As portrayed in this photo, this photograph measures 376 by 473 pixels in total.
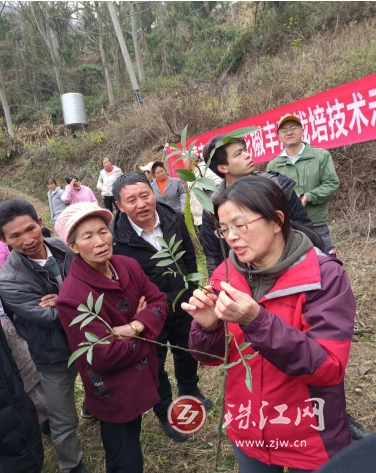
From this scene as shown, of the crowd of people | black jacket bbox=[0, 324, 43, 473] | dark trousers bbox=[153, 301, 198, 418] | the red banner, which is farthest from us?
the red banner

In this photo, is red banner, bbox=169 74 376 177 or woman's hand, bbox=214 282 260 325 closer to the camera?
woman's hand, bbox=214 282 260 325

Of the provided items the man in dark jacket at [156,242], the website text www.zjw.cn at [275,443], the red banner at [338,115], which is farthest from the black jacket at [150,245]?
the red banner at [338,115]

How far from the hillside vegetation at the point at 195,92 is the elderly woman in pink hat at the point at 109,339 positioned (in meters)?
0.56

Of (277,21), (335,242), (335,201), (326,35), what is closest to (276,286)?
(335,242)

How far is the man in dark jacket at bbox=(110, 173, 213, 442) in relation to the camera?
194cm

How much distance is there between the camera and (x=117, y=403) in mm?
1490

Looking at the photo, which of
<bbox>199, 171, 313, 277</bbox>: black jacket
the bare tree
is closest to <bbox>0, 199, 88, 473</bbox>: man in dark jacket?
<bbox>199, 171, 313, 277</bbox>: black jacket

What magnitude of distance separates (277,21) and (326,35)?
2.69 m

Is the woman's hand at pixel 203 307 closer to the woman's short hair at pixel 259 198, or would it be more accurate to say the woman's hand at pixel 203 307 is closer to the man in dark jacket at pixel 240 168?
the woman's short hair at pixel 259 198

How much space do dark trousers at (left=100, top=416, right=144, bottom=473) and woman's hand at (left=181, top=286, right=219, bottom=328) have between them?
33.2 inches

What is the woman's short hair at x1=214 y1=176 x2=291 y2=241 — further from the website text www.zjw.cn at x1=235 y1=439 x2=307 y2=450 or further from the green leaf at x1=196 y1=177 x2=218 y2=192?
the website text www.zjw.cn at x1=235 y1=439 x2=307 y2=450

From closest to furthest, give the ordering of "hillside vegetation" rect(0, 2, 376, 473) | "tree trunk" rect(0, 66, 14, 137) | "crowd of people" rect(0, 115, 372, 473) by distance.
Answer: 1. "crowd of people" rect(0, 115, 372, 473)
2. "hillside vegetation" rect(0, 2, 376, 473)
3. "tree trunk" rect(0, 66, 14, 137)

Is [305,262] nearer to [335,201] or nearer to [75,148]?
[335,201]

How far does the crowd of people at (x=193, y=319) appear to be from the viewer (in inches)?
37.9
